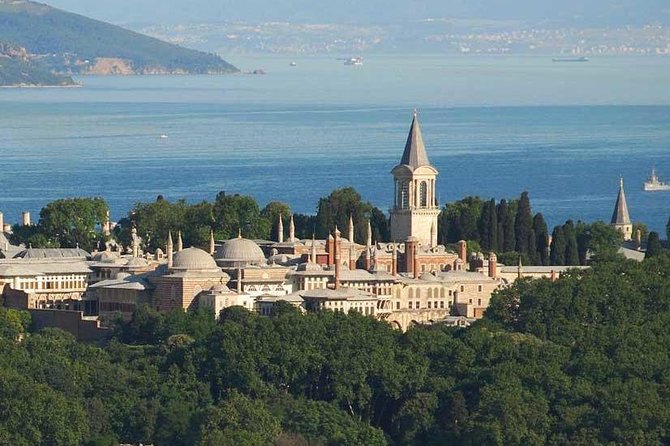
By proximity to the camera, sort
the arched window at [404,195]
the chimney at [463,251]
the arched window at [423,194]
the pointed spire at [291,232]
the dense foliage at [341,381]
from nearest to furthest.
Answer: the dense foliage at [341,381] < the chimney at [463,251] < the pointed spire at [291,232] < the arched window at [404,195] < the arched window at [423,194]

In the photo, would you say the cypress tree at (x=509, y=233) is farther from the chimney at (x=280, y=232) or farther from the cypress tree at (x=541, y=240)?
the chimney at (x=280, y=232)

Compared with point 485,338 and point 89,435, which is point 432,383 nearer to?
point 485,338

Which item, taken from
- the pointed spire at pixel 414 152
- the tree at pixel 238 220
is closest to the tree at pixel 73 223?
the tree at pixel 238 220

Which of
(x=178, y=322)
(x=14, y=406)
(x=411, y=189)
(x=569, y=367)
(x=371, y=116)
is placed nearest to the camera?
(x=14, y=406)

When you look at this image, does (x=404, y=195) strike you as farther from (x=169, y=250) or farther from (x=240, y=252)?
(x=169, y=250)

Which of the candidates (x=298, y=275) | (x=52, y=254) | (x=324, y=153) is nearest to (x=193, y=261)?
(x=298, y=275)

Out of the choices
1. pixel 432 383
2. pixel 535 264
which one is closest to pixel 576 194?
pixel 535 264
